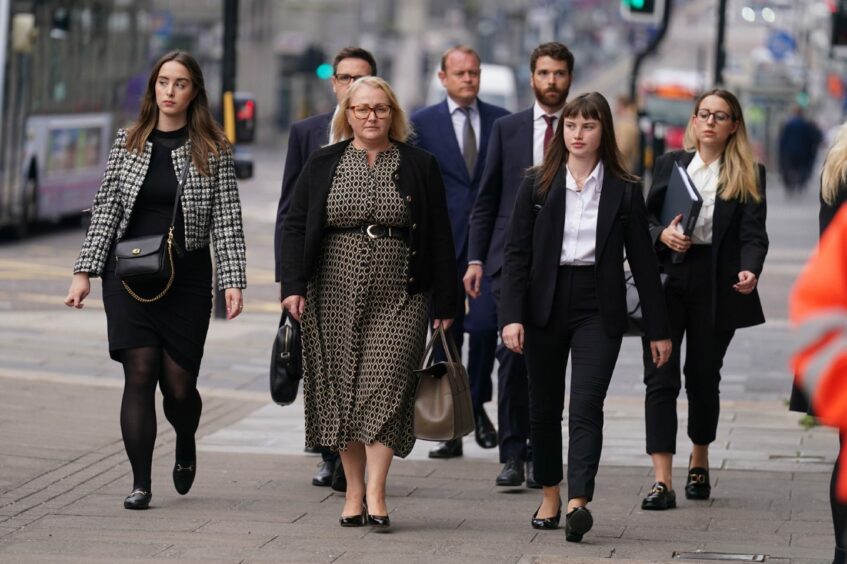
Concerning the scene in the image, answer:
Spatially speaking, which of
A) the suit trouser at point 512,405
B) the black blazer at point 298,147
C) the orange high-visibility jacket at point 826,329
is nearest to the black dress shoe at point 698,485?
the suit trouser at point 512,405

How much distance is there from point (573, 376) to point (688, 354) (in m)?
1.22

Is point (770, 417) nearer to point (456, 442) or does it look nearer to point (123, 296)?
point (456, 442)

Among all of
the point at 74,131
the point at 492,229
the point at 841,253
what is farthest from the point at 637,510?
the point at 74,131

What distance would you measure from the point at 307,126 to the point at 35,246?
14429mm

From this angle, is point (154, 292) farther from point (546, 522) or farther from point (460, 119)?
point (460, 119)

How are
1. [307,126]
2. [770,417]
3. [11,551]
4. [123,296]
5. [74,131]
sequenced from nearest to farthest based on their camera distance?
[11,551]
[123,296]
[307,126]
[770,417]
[74,131]

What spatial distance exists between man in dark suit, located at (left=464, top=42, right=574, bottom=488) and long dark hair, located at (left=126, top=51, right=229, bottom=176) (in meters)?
1.32

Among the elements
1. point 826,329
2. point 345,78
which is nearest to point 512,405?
point 345,78

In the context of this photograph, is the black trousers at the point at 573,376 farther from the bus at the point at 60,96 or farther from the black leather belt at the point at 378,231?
the bus at the point at 60,96

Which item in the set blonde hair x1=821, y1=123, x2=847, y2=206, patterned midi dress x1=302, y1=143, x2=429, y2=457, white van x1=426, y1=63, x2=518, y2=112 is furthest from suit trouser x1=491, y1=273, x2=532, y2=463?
white van x1=426, y1=63, x2=518, y2=112

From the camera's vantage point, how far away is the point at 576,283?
6895mm

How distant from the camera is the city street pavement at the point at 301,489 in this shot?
664 centimetres

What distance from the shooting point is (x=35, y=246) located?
22094 millimetres

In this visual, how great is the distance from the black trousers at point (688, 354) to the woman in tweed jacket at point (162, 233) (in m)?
1.82
